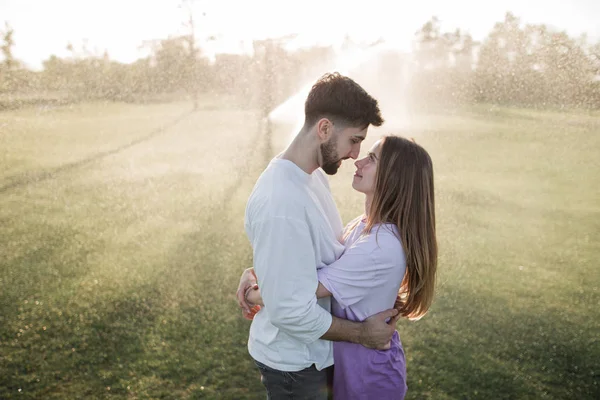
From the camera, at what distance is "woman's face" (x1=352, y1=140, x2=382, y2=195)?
7.57ft

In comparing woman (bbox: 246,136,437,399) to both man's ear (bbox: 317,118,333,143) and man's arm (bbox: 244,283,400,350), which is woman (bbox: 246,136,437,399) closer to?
man's arm (bbox: 244,283,400,350)

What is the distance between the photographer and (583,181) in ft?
33.0

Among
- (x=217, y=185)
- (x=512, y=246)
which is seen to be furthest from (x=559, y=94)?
(x=217, y=185)

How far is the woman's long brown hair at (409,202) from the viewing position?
2.16 metres

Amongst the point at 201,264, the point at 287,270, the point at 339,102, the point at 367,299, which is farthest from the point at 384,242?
the point at 201,264

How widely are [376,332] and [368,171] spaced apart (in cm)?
72

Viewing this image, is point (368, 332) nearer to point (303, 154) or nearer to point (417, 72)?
point (303, 154)

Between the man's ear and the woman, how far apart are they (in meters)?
0.35

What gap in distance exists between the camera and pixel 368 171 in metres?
2.33

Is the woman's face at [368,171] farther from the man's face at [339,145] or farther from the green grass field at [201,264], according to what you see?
the green grass field at [201,264]

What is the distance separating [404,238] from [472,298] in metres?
3.29

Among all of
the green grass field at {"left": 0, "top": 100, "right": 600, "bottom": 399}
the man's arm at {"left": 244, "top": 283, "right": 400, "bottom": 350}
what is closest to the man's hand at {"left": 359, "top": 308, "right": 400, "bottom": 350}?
the man's arm at {"left": 244, "top": 283, "right": 400, "bottom": 350}

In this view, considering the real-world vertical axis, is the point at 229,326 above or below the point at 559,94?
below

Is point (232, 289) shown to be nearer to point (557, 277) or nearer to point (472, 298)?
point (472, 298)
